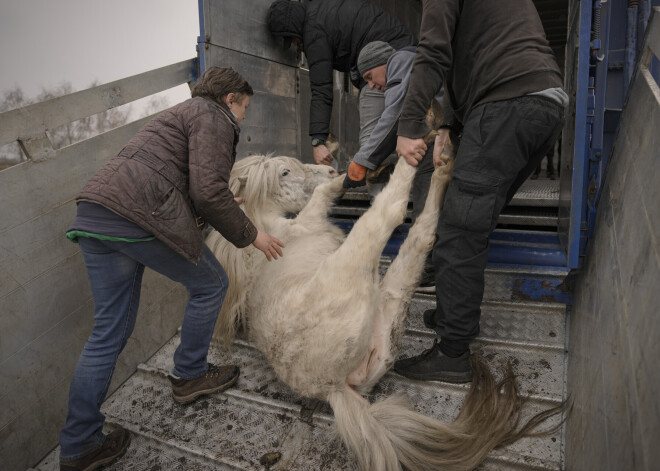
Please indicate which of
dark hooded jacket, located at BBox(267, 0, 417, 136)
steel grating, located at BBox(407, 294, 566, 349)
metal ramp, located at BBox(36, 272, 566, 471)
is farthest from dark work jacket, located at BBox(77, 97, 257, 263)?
dark hooded jacket, located at BBox(267, 0, 417, 136)

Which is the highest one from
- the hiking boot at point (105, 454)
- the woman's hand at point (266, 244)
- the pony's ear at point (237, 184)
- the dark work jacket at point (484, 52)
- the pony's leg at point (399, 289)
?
the dark work jacket at point (484, 52)

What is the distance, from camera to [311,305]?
2.28 meters

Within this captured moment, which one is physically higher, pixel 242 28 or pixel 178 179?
pixel 242 28

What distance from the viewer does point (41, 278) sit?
8.13ft

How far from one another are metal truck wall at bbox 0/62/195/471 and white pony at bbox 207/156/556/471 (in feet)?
3.08

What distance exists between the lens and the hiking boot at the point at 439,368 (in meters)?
2.31

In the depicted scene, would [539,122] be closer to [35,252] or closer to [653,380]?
[653,380]

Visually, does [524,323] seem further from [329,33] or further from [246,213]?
[329,33]

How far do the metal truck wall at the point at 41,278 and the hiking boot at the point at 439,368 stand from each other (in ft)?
6.74

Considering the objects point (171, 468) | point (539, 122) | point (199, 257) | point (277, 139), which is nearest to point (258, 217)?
point (199, 257)

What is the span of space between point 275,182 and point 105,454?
210cm

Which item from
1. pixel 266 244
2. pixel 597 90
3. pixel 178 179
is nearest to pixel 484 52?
pixel 597 90

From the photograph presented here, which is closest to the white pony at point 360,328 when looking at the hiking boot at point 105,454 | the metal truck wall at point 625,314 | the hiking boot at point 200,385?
the hiking boot at point 200,385

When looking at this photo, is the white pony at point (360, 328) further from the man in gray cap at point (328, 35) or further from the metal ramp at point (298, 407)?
the man in gray cap at point (328, 35)
